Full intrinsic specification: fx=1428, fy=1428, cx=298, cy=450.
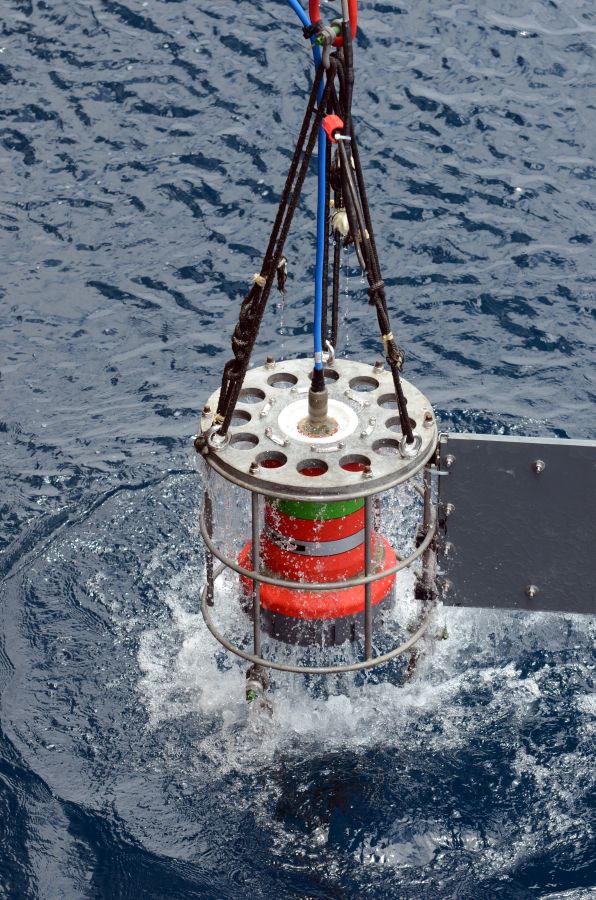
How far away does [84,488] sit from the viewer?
628 inches

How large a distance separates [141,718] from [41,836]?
1.52 meters

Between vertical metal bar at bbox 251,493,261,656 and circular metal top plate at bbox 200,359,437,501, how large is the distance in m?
0.32

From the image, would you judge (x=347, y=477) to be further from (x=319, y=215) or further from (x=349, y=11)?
(x=349, y=11)

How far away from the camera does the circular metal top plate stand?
405 inches

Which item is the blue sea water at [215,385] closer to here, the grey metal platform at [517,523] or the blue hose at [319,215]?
the grey metal platform at [517,523]

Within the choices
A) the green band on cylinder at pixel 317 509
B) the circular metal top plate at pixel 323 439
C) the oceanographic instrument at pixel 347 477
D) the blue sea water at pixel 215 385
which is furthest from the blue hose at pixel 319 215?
the blue sea water at pixel 215 385

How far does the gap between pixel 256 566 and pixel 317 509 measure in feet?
2.10

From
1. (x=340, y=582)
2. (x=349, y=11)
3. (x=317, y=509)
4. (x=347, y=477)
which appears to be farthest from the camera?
(x=317, y=509)

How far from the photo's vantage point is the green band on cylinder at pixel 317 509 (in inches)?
429

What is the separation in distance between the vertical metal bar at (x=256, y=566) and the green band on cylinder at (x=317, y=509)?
246 millimetres

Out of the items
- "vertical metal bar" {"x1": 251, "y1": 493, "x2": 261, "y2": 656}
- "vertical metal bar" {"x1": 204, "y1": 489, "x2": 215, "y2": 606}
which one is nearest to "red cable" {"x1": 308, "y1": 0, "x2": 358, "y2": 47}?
"vertical metal bar" {"x1": 251, "y1": 493, "x2": 261, "y2": 656}

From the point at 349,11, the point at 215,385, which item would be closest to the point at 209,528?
the point at 349,11

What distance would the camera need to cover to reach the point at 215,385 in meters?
17.3

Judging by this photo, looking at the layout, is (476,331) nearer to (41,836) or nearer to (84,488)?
(84,488)
